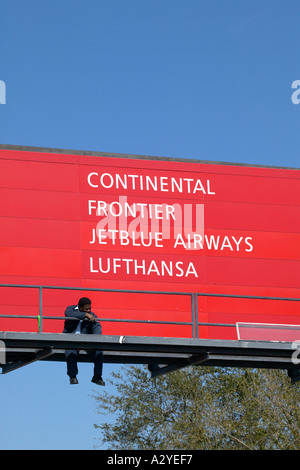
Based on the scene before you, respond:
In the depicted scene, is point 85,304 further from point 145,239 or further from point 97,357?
point 145,239

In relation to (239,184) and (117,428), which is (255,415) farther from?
(239,184)

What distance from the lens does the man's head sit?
65.4 feet

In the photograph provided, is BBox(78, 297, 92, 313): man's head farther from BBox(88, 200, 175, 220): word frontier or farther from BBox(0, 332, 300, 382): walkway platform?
BBox(88, 200, 175, 220): word frontier

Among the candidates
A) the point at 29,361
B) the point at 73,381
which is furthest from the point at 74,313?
the point at 29,361

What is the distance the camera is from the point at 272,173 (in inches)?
958

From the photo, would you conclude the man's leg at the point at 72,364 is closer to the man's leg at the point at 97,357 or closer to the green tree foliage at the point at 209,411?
the man's leg at the point at 97,357

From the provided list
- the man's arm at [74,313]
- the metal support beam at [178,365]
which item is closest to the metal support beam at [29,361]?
the man's arm at [74,313]

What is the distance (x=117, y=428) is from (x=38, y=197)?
23.5 meters

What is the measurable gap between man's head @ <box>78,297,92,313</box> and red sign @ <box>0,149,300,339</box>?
5.44ft

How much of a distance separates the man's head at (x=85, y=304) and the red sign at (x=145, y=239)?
166 cm

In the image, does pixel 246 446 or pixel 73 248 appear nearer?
pixel 73 248

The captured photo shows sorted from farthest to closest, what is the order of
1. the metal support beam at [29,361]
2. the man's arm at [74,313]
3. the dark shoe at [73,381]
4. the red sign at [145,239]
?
the red sign at [145,239] → the metal support beam at [29,361] → the man's arm at [74,313] → the dark shoe at [73,381]


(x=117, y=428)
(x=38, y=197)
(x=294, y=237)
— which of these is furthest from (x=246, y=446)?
(x=38, y=197)

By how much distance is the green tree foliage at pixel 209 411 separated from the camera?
39.7m
